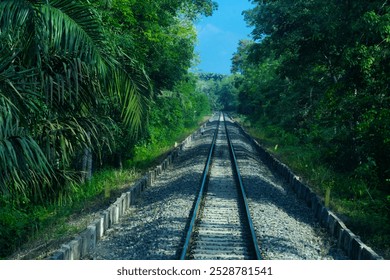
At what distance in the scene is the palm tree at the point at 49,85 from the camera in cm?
539

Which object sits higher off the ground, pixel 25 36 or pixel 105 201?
pixel 25 36

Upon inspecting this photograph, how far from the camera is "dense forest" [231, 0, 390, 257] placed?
43.0ft

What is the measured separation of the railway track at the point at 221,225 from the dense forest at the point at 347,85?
109 inches

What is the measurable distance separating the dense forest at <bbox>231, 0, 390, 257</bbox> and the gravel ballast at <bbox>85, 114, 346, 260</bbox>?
1.28m

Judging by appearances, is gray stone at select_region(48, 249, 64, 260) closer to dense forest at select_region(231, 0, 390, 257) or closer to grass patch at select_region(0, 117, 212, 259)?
grass patch at select_region(0, 117, 212, 259)

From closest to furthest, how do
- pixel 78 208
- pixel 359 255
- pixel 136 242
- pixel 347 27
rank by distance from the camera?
pixel 359 255, pixel 136 242, pixel 78 208, pixel 347 27

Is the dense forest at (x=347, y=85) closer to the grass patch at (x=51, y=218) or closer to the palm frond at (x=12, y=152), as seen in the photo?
the grass patch at (x=51, y=218)

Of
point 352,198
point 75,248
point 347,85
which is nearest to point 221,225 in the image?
point 75,248

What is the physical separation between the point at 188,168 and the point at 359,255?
13115 mm

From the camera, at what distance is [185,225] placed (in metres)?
11.3

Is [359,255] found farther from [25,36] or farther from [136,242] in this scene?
[25,36]

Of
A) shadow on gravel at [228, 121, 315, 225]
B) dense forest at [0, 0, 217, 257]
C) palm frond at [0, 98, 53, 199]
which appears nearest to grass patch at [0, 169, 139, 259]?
dense forest at [0, 0, 217, 257]

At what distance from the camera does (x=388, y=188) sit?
14070 millimetres
